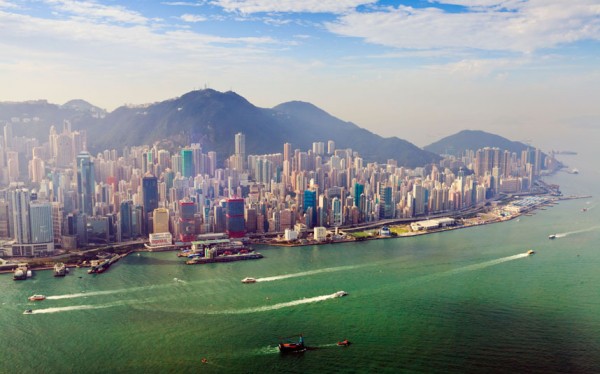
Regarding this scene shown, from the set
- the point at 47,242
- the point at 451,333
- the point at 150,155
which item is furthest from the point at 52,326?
the point at 150,155

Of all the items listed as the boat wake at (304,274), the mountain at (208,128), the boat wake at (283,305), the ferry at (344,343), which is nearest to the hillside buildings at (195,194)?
the mountain at (208,128)

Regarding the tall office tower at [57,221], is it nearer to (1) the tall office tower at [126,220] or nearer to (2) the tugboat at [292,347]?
(1) the tall office tower at [126,220]

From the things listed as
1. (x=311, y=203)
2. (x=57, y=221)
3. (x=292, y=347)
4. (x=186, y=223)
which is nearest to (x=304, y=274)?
(x=292, y=347)

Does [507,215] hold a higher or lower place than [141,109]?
lower

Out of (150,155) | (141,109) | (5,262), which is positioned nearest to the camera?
(5,262)

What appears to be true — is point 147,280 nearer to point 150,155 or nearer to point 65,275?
point 65,275

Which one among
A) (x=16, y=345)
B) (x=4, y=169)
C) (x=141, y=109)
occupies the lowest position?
(x=16, y=345)
